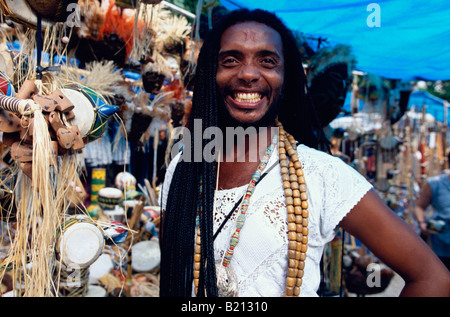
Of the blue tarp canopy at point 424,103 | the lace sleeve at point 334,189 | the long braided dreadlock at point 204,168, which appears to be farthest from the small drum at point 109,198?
the blue tarp canopy at point 424,103

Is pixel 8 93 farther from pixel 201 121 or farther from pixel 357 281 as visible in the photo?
pixel 357 281

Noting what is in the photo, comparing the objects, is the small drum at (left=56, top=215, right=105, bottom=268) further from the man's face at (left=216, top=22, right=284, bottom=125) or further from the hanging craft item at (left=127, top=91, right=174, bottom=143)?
the hanging craft item at (left=127, top=91, right=174, bottom=143)

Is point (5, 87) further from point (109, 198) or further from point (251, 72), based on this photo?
point (109, 198)

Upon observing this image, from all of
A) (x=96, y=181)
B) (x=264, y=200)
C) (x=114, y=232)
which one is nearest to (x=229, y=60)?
(x=264, y=200)

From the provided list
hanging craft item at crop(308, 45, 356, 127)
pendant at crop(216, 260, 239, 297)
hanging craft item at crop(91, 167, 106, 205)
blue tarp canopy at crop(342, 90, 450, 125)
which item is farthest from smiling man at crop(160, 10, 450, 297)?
blue tarp canopy at crop(342, 90, 450, 125)

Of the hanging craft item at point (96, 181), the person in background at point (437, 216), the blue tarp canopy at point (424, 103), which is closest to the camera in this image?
the hanging craft item at point (96, 181)

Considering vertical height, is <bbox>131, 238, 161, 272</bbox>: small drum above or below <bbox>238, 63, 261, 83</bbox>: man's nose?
below

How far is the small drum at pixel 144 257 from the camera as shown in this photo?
268 centimetres

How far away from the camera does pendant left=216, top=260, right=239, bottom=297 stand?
3.94ft

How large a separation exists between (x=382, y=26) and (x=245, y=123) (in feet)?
4.24

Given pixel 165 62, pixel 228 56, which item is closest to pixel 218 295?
pixel 228 56

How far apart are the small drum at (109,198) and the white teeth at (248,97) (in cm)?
179

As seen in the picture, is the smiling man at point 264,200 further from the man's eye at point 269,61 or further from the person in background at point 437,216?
the person in background at point 437,216

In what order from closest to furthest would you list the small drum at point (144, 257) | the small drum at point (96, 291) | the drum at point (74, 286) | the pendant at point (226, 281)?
the pendant at point (226, 281) → the drum at point (74, 286) → the small drum at point (96, 291) → the small drum at point (144, 257)
